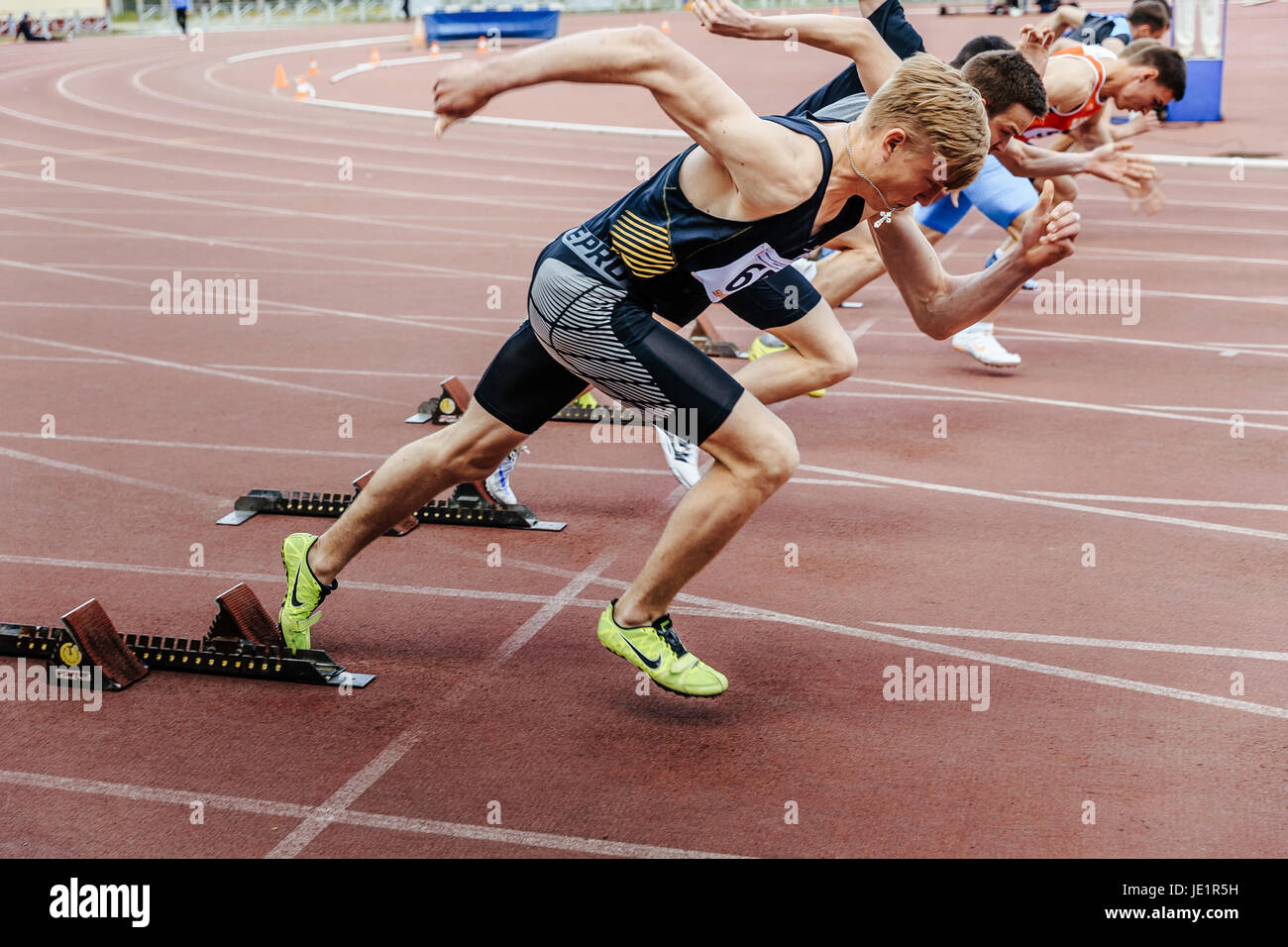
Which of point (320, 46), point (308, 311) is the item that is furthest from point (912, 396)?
point (320, 46)

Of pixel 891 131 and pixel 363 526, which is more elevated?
pixel 891 131

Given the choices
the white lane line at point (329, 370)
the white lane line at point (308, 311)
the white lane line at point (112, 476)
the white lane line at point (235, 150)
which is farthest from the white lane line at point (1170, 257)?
the white lane line at point (112, 476)

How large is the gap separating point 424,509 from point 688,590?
135 cm

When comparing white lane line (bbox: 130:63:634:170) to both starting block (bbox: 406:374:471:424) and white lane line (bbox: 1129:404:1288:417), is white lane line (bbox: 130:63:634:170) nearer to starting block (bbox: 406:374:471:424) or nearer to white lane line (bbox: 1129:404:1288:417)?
starting block (bbox: 406:374:471:424)

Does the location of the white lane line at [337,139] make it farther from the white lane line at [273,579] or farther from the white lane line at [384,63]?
the white lane line at [273,579]

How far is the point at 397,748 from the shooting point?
148 inches

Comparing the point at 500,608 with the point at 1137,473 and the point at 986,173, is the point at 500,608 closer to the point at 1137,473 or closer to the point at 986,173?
the point at 1137,473

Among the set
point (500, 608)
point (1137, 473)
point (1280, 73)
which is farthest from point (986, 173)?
point (1280, 73)

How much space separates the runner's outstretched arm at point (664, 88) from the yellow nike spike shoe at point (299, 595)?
1.55 meters

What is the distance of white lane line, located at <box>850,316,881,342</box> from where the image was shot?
8672mm

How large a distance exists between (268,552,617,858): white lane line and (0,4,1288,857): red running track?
13 mm

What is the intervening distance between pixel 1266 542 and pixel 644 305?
9.68ft

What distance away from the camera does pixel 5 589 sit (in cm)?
491
